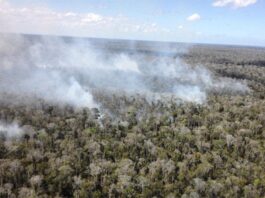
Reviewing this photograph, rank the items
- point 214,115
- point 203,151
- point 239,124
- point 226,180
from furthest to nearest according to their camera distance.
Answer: point 214,115 → point 239,124 → point 203,151 → point 226,180

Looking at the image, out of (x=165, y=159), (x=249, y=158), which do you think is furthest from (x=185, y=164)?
(x=249, y=158)

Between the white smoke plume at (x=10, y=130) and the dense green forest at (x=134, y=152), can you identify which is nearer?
the dense green forest at (x=134, y=152)

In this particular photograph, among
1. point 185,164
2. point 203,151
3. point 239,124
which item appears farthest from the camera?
point 239,124

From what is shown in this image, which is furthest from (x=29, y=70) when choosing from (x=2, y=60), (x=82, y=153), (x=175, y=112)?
(x=82, y=153)

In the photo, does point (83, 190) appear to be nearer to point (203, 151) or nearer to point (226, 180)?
point (226, 180)

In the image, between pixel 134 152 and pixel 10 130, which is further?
pixel 10 130

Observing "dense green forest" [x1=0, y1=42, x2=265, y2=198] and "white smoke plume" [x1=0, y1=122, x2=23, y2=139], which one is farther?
"white smoke plume" [x1=0, y1=122, x2=23, y2=139]

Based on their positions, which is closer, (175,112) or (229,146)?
(229,146)

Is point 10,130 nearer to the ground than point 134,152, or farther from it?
farther from it
